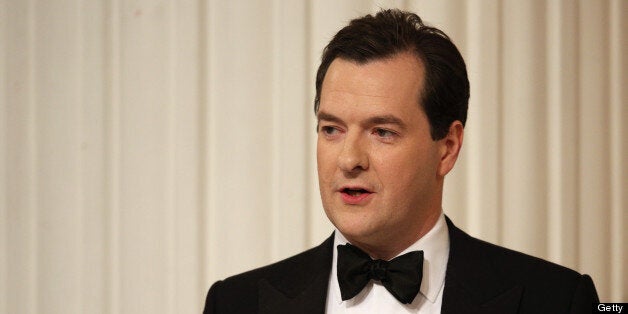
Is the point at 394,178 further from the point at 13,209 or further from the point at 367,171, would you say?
the point at 13,209

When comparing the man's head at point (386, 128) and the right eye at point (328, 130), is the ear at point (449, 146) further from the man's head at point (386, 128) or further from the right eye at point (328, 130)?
the right eye at point (328, 130)

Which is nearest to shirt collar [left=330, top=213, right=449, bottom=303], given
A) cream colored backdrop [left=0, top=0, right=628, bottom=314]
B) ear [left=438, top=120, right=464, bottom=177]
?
ear [left=438, top=120, right=464, bottom=177]

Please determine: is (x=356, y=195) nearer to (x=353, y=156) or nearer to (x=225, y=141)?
(x=353, y=156)

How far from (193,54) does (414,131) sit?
93 centimetres

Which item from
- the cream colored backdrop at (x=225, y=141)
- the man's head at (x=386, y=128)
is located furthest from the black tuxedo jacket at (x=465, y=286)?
the cream colored backdrop at (x=225, y=141)

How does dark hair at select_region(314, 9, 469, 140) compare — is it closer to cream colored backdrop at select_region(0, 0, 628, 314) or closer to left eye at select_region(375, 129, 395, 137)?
left eye at select_region(375, 129, 395, 137)

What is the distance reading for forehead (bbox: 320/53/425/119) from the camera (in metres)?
1.98

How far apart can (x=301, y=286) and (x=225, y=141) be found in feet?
2.21

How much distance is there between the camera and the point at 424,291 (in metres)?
2.09

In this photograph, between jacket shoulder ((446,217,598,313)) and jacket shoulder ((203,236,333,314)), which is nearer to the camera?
jacket shoulder ((446,217,598,313))

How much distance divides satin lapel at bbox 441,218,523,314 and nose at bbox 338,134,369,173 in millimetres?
321

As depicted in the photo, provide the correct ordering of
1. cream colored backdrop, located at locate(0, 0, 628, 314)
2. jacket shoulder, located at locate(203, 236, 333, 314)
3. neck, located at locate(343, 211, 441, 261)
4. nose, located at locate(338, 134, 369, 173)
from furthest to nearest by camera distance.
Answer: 1. cream colored backdrop, located at locate(0, 0, 628, 314)
2. jacket shoulder, located at locate(203, 236, 333, 314)
3. neck, located at locate(343, 211, 441, 261)
4. nose, located at locate(338, 134, 369, 173)

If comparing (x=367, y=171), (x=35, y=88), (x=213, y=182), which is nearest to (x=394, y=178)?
(x=367, y=171)

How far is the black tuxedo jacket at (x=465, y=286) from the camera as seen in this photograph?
6.61 ft
